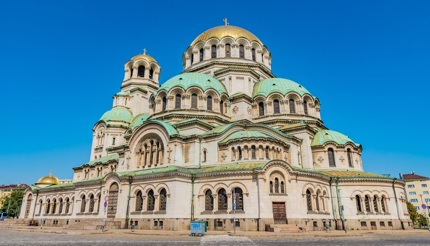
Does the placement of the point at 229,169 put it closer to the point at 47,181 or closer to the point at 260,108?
the point at 260,108

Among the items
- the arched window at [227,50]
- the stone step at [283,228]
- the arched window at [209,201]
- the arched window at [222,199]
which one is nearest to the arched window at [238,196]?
the arched window at [222,199]

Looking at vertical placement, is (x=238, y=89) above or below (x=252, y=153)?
above

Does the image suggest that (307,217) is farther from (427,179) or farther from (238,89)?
(427,179)

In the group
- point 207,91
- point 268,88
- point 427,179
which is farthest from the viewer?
point 427,179

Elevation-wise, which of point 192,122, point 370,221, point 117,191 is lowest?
point 370,221

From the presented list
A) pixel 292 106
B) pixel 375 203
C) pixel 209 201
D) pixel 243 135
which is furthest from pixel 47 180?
pixel 375 203

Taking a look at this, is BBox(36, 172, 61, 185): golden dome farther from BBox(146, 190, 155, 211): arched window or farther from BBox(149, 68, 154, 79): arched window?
BBox(146, 190, 155, 211): arched window

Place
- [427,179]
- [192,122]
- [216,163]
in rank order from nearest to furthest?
1. [216,163]
2. [192,122]
3. [427,179]

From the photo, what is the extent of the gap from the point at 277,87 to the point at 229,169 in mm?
16339

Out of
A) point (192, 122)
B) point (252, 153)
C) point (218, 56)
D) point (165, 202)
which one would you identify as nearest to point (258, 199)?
point (252, 153)

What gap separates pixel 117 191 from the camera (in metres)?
31.8

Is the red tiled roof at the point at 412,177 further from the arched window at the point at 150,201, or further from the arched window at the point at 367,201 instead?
the arched window at the point at 150,201

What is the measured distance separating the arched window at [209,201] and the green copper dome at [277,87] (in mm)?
16404

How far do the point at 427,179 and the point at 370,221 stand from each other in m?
66.2
